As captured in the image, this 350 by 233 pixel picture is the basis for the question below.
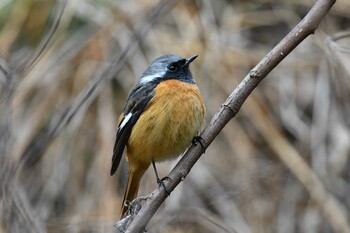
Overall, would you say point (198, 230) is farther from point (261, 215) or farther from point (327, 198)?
point (327, 198)

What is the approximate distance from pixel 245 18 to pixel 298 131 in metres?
1.19

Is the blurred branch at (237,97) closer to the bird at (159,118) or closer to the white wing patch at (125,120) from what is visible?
the bird at (159,118)

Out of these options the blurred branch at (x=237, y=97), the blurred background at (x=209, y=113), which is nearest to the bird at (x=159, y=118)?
the blurred branch at (x=237, y=97)

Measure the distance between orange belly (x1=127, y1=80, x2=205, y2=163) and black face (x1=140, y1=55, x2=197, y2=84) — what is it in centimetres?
8

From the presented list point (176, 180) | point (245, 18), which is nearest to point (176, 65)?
point (176, 180)

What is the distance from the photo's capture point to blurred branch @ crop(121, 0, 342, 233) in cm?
259

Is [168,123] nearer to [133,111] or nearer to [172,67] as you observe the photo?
[133,111]

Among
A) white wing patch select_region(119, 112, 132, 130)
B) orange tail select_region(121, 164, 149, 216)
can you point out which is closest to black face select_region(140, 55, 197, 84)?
white wing patch select_region(119, 112, 132, 130)

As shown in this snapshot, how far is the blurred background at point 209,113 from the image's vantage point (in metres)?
5.27

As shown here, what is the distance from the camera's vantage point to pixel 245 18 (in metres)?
6.04

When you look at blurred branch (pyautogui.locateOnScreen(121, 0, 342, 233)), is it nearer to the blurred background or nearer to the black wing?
the black wing

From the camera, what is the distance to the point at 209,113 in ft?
18.1

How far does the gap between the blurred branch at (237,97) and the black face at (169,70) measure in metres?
0.96

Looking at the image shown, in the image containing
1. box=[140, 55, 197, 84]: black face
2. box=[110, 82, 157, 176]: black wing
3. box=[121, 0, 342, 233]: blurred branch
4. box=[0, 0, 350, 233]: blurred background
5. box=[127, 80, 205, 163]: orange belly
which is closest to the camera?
box=[121, 0, 342, 233]: blurred branch
